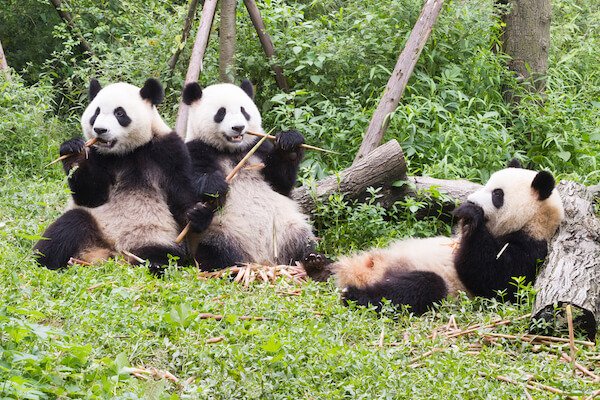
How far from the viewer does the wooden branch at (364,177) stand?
7.60 metres

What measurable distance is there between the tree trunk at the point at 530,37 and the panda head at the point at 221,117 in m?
3.87

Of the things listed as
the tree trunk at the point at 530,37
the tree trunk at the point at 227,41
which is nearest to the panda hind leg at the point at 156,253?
the tree trunk at the point at 227,41

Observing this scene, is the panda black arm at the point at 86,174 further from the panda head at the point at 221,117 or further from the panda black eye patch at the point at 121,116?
the panda head at the point at 221,117

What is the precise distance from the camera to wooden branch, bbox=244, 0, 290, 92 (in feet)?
31.0

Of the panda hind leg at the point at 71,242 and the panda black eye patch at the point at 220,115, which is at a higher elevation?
the panda black eye patch at the point at 220,115

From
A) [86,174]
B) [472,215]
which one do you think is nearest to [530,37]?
[472,215]

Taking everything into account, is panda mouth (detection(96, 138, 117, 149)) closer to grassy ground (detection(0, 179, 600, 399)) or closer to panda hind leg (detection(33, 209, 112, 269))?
panda hind leg (detection(33, 209, 112, 269))

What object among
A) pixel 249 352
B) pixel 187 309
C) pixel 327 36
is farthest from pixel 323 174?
pixel 249 352

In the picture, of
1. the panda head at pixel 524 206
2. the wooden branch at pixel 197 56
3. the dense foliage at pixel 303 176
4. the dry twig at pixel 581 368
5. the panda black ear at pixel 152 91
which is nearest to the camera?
the dense foliage at pixel 303 176

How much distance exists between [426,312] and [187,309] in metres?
1.74

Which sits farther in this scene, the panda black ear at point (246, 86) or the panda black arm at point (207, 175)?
the panda black ear at point (246, 86)

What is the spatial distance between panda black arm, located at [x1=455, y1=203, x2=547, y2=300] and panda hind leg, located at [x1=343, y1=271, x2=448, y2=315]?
0.22 meters

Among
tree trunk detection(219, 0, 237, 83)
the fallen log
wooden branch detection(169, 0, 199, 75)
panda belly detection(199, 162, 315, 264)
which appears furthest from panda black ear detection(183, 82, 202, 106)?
wooden branch detection(169, 0, 199, 75)

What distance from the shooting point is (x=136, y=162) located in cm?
702
